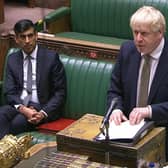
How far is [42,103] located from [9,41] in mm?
673

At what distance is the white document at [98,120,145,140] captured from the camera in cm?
255

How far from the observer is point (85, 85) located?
4102 millimetres

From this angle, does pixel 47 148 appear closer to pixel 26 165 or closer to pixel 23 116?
pixel 26 165

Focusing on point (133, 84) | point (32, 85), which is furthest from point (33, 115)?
point (133, 84)

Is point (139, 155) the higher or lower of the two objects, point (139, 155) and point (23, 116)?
the higher

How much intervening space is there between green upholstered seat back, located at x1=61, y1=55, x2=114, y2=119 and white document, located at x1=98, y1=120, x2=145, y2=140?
1249 mm

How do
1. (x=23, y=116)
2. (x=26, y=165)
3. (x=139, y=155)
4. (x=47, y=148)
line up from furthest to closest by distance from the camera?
(x=23, y=116), (x=47, y=148), (x=26, y=165), (x=139, y=155)

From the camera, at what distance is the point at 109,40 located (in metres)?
5.18

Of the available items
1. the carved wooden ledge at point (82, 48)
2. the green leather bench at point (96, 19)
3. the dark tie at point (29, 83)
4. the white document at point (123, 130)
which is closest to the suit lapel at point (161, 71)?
the white document at point (123, 130)

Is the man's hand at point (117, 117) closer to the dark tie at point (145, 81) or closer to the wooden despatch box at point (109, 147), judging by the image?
the wooden despatch box at point (109, 147)

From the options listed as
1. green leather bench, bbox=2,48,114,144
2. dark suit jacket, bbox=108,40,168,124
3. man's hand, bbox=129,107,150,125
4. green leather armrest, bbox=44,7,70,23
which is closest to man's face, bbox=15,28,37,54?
green leather bench, bbox=2,48,114,144

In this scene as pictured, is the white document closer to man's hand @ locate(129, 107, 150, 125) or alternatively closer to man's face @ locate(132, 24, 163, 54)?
man's hand @ locate(129, 107, 150, 125)

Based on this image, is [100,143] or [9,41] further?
[9,41]

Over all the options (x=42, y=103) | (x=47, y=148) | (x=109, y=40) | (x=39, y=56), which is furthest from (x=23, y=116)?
(x=109, y=40)
